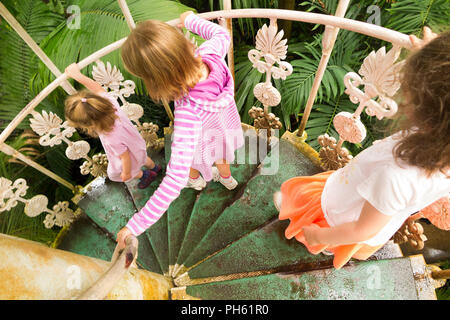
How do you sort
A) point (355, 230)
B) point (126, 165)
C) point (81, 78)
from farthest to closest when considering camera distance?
1. point (126, 165)
2. point (81, 78)
3. point (355, 230)

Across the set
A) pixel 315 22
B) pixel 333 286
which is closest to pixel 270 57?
pixel 315 22

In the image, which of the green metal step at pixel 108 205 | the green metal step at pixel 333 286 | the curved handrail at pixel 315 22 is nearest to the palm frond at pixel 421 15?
the curved handrail at pixel 315 22

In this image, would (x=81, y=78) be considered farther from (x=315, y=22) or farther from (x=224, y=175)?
(x=315, y=22)

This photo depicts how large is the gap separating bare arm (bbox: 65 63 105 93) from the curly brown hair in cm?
151

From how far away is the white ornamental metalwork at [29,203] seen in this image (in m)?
1.79

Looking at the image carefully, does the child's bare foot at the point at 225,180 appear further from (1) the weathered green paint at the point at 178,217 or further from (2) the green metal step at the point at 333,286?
(2) the green metal step at the point at 333,286

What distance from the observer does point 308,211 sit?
1544 millimetres

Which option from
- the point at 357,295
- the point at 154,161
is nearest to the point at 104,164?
the point at 154,161

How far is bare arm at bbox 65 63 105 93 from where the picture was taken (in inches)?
63.4

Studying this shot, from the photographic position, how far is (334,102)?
2639 millimetres

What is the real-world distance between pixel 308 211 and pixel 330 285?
1.30 ft

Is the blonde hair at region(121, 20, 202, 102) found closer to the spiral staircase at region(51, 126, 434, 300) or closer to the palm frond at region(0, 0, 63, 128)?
the spiral staircase at region(51, 126, 434, 300)

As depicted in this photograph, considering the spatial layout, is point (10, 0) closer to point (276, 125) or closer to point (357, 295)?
point (276, 125)

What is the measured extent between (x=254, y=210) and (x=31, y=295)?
1.29 metres
